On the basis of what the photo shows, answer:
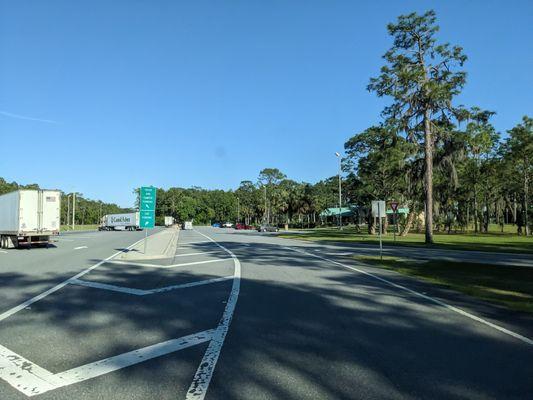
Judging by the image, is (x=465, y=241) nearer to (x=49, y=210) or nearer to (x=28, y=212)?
(x=49, y=210)

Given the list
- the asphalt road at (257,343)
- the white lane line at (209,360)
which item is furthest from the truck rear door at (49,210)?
the white lane line at (209,360)

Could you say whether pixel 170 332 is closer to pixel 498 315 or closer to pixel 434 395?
pixel 434 395

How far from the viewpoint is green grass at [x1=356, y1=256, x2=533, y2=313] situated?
1063cm

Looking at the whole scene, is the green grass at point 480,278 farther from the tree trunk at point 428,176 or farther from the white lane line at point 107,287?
the tree trunk at point 428,176

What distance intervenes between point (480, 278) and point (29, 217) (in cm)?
2417

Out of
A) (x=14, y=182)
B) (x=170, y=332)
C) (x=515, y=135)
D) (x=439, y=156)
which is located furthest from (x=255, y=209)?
(x=170, y=332)

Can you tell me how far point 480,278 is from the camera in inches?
555

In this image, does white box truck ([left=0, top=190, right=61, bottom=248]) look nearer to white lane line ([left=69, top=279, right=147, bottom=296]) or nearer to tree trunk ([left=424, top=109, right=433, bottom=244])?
white lane line ([left=69, top=279, right=147, bottom=296])

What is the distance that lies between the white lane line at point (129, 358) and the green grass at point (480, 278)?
264 inches

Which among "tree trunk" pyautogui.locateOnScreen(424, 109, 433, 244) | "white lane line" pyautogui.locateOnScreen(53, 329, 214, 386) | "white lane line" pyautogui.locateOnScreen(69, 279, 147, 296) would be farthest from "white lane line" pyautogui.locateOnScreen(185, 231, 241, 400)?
"tree trunk" pyautogui.locateOnScreen(424, 109, 433, 244)

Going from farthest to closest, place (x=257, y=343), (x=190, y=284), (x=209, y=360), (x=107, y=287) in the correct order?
(x=190, y=284) → (x=107, y=287) → (x=257, y=343) → (x=209, y=360)

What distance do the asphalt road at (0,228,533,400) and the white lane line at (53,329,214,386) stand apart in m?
0.01

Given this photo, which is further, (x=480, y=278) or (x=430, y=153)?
(x=430, y=153)

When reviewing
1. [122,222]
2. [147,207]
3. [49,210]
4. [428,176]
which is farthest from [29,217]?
[122,222]
